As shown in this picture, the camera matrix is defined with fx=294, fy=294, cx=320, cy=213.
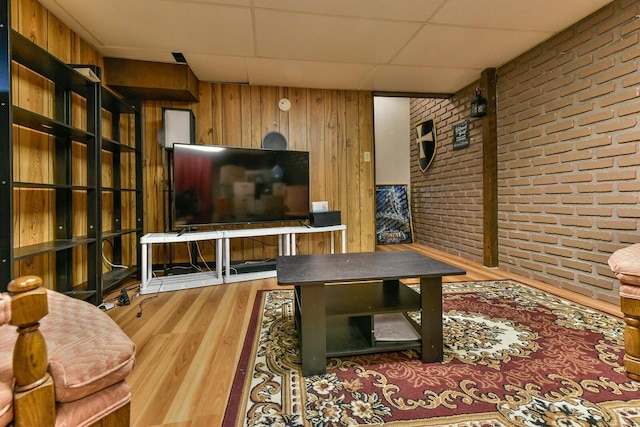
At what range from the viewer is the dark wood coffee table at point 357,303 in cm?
121

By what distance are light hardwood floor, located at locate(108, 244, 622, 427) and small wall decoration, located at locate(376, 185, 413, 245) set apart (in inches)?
77.7

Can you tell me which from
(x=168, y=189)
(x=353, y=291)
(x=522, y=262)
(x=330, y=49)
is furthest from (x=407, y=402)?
(x=168, y=189)

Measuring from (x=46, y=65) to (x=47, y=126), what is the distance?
0.36m

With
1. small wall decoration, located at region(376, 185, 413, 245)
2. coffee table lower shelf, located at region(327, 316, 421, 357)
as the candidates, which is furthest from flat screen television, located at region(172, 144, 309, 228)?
small wall decoration, located at region(376, 185, 413, 245)

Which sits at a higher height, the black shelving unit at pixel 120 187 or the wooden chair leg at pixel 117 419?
the black shelving unit at pixel 120 187

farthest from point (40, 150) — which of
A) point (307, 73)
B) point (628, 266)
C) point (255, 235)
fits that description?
point (628, 266)

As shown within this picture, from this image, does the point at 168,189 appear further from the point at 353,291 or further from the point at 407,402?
the point at 407,402

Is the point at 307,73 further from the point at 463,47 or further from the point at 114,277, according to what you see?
Result: the point at 114,277

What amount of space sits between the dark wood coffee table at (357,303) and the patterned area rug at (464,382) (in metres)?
0.09

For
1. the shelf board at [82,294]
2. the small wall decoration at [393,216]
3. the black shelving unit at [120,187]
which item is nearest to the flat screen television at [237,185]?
the black shelving unit at [120,187]

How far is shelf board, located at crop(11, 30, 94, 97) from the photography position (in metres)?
1.52

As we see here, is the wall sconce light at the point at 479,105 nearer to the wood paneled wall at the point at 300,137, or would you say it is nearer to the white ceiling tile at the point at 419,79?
the white ceiling tile at the point at 419,79

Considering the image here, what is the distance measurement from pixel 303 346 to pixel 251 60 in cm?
247

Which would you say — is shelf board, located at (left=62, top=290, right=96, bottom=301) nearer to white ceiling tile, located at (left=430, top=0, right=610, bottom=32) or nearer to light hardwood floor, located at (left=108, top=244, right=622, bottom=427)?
light hardwood floor, located at (left=108, top=244, right=622, bottom=427)
